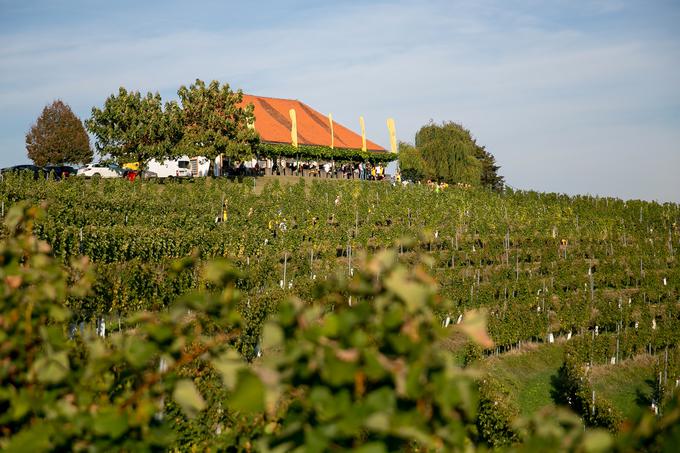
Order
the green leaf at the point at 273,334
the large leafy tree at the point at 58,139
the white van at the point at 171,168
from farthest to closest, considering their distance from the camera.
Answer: the large leafy tree at the point at 58,139 < the white van at the point at 171,168 < the green leaf at the point at 273,334

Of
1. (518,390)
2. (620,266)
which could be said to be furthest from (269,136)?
(518,390)

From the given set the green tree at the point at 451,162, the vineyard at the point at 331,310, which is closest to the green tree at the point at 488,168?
the green tree at the point at 451,162

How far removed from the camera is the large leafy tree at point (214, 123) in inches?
1890

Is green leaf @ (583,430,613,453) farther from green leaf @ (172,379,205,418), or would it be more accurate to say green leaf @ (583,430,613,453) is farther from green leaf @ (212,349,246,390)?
green leaf @ (172,379,205,418)

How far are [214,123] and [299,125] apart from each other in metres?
19.0

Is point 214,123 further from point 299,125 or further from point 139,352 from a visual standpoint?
point 139,352

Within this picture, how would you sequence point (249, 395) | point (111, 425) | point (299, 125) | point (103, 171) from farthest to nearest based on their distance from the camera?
1. point (299, 125)
2. point (103, 171)
3. point (111, 425)
4. point (249, 395)

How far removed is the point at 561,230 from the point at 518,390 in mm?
19995

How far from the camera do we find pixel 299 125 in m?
67.6

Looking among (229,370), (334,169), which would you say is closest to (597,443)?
(229,370)

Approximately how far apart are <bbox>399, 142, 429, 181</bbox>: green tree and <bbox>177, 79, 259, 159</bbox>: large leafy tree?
25.4 meters

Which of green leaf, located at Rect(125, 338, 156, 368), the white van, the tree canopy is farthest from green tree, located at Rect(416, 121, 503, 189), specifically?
green leaf, located at Rect(125, 338, 156, 368)

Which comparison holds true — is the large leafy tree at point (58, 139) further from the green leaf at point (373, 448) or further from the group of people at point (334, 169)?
the green leaf at point (373, 448)

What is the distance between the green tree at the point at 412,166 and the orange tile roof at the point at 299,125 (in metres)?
5.81
